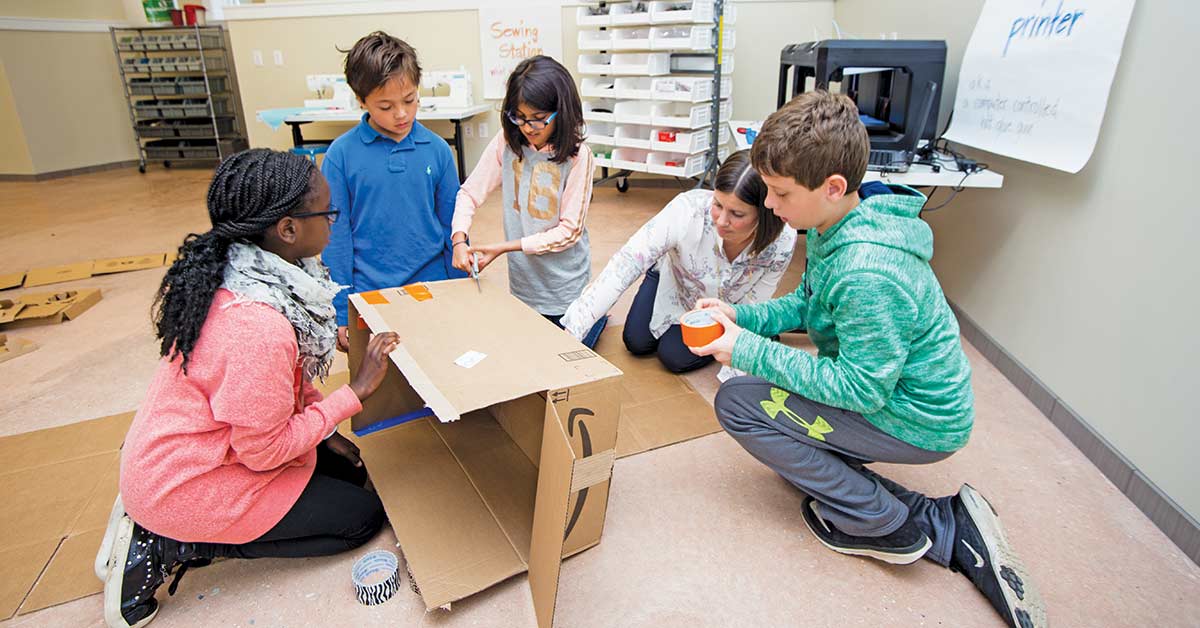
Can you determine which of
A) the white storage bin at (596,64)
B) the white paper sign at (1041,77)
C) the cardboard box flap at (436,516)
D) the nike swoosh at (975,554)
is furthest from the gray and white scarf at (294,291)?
the white storage bin at (596,64)

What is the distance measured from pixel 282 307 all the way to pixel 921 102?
1932mm

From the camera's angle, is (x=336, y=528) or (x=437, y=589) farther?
(x=336, y=528)

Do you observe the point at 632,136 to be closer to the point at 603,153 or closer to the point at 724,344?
the point at 603,153

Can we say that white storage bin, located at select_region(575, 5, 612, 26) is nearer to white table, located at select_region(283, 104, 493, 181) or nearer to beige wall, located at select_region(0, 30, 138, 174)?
white table, located at select_region(283, 104, 493, 181)

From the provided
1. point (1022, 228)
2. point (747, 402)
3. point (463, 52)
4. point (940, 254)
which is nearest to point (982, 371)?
point (1022, 228)

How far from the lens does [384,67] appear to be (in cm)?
147

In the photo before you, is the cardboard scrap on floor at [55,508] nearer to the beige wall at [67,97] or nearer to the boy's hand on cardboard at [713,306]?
the boy's hand on cardboard at [713,306]

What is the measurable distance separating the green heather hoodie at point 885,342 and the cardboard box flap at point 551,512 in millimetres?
381

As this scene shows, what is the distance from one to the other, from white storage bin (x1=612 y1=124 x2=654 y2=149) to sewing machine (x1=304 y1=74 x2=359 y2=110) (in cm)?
176

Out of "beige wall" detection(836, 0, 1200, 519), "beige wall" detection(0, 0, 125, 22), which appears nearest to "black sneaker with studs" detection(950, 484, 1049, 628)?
"beige wall" detection(836, 0, 1200, 519)

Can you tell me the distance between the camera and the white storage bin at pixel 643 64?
3418 mm

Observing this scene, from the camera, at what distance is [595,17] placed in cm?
354

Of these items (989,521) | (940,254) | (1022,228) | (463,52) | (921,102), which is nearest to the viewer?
(989,521)

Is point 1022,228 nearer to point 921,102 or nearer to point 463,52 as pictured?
point 921,102
